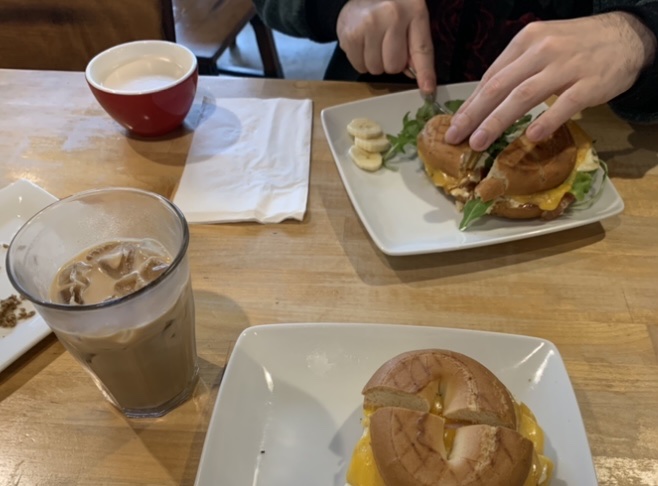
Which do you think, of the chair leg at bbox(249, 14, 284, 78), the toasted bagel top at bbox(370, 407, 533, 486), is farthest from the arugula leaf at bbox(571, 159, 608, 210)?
the chair leg at bbox(249, 14, 284, 78)

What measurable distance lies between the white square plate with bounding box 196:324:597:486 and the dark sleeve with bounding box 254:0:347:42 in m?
0.93

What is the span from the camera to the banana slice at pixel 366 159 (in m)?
1.30

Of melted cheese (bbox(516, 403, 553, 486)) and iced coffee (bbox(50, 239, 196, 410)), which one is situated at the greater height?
iced coffee (bbox(50, 239, 196, 410))

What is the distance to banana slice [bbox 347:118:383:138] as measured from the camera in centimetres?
134

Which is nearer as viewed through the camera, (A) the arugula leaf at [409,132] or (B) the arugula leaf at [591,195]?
(B) the arugula leaf at [591,195]

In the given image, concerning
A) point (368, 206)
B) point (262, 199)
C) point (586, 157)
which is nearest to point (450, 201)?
point (368, 206)

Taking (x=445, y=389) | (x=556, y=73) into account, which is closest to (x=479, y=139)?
(x=556, y=73)

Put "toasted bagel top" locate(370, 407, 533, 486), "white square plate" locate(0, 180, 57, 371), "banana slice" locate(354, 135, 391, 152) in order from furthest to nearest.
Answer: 1. "banana slice" locate(354, 135, 391, 152)
2. "white square plate" locate(0, 180, 57, 371)
3. "toasted bagel top" locate(370, 407, 533, 486)

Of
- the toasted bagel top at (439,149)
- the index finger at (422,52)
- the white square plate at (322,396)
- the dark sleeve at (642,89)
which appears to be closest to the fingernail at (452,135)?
the toasted bagel top at (439,149)

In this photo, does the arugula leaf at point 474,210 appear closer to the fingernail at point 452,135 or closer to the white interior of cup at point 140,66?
the fingernail at point 452,135

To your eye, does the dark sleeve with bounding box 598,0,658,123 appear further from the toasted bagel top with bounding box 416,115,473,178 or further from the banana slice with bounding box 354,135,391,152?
the banana slice with bounding box 354,135,391,152

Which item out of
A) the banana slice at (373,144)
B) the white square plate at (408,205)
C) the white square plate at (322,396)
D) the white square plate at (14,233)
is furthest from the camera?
the banana slice at (373,144)

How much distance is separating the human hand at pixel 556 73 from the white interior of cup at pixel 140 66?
0.62 metres

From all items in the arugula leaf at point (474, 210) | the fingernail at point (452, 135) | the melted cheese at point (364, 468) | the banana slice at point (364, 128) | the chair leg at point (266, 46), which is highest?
the fingernail at point (452, 135)
